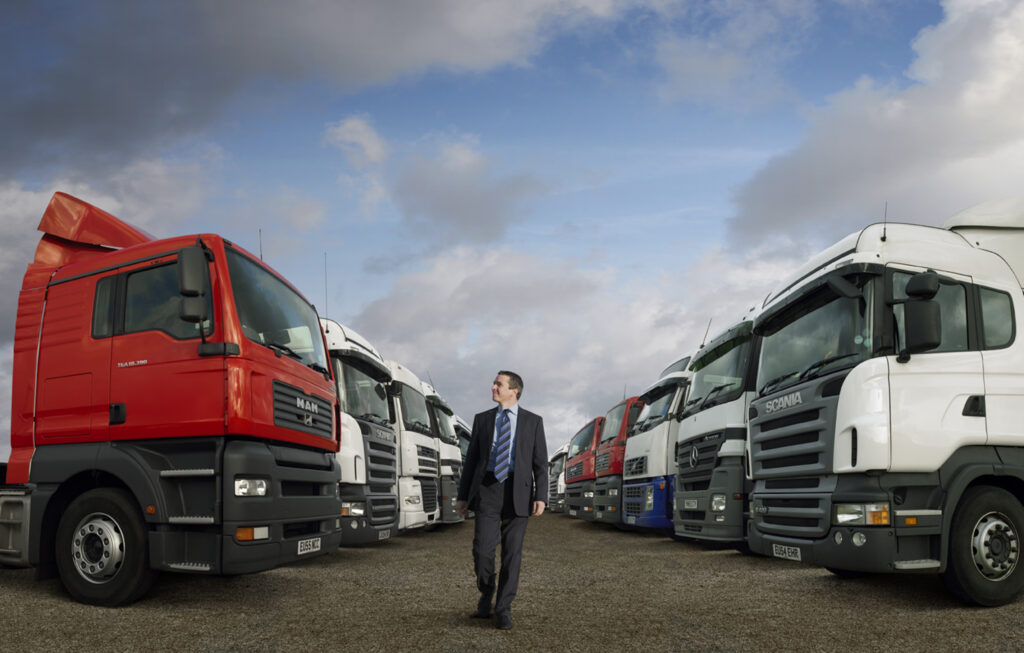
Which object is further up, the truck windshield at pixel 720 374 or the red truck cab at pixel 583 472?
the truck windshield at pixel 720 374

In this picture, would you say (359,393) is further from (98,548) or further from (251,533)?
(251,533)

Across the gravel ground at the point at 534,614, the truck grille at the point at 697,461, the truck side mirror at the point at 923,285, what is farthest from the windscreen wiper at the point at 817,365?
the truck grille at the point at 697,461

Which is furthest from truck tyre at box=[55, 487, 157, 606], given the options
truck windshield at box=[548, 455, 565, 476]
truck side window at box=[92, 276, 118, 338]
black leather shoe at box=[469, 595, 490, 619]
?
truck windshield at box=[548, 455, 565, 476]

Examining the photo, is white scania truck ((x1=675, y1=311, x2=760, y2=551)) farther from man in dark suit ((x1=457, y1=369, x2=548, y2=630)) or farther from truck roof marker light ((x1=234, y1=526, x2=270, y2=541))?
truck roof marker light ((x1=234, y1=526, x2=270, y2=541))

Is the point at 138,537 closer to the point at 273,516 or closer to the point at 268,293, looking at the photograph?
the point at 273,516

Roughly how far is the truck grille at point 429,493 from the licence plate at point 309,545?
774 centimetres

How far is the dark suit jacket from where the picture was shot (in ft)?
20.3

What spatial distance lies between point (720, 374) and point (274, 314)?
622 cm

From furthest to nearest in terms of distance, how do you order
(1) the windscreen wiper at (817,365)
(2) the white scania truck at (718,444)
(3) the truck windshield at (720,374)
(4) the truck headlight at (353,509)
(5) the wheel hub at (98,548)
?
(4) the truck headlight at (353,509) → (3) the truck windshield at (720,374) → (2) the white scania truck at (718,444) → (1) the windscreen wiper at (817,365) → (5) the wheel hub at (98,548)

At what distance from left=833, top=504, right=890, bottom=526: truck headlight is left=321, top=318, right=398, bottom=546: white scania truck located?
19.8 feet

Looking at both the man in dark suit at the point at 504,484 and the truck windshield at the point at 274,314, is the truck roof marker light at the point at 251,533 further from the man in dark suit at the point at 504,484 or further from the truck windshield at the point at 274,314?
the man in dark suit at the point at 504,484

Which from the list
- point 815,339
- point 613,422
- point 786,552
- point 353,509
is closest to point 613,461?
point 613,422

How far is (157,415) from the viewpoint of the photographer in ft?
22.0

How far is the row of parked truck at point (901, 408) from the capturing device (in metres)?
6.58
